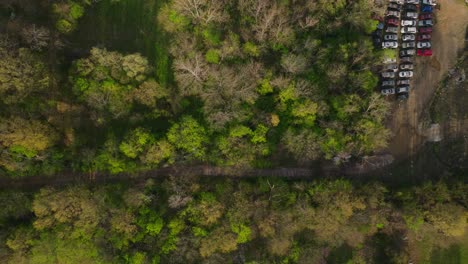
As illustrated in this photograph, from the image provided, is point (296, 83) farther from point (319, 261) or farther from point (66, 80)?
point (66, 80)

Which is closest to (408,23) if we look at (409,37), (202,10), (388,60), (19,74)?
(409,37)

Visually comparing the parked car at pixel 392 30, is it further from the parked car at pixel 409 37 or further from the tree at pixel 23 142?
the tree at pixel 23 142

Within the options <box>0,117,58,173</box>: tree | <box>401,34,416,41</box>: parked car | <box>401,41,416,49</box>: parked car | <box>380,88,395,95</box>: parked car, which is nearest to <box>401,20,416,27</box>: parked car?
<box>401,34,416,41</box>: parked car

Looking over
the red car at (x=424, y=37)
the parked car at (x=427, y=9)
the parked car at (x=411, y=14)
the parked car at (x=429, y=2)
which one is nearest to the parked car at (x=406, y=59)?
the red car at (x=424, y=37)

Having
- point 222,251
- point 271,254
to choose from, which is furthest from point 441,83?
point 222,251

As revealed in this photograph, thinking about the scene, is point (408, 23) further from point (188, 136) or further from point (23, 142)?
point (23, 142)
